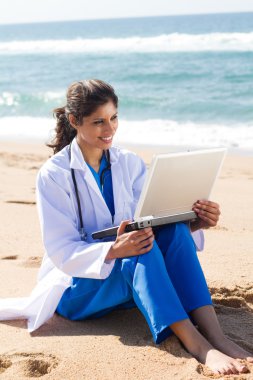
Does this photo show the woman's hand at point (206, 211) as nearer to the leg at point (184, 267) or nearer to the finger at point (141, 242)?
the leg at point (184, 267)

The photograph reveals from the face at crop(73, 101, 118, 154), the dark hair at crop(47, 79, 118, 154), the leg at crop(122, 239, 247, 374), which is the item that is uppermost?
the dark hair at crop(47, 79, 118, 154)

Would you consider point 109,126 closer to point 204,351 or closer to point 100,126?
point 100,126

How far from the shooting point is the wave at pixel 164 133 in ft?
37.6

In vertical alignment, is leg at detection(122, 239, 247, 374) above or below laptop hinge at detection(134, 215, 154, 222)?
below

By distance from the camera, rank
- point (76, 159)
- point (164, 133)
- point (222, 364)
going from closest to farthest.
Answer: point (222, 364), point (76, 159), point (164, 133)

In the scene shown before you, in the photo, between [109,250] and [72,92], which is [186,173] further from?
[72,92]

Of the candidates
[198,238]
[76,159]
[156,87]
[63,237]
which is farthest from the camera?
[156,87]

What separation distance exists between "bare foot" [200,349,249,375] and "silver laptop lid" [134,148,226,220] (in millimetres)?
704

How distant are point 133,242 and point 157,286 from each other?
0.23 meters

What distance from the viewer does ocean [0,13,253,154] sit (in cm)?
1270

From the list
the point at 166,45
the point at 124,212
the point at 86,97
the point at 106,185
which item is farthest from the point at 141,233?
the point at 166,45

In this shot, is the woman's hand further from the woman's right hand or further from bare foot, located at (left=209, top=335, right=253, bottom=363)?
bare foot, located at (left=209, top=335, right=253, bottom=363)

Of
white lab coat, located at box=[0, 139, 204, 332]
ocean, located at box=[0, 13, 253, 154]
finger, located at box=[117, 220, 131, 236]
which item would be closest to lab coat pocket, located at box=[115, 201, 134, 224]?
white lab coat, located at box=[0, 139, 204, 332]

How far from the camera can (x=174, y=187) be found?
3.34 m
